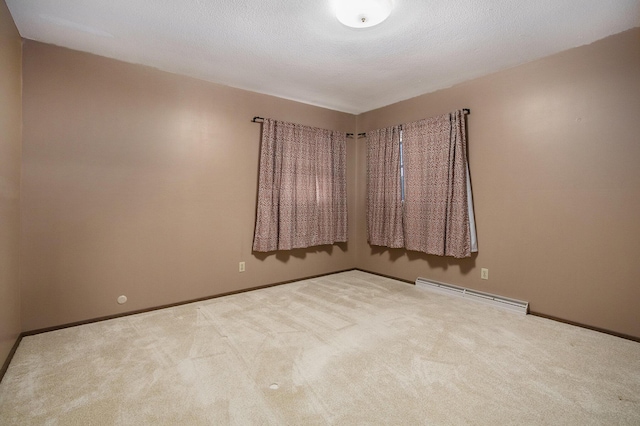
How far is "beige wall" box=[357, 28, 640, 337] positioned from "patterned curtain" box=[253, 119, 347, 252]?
5.25 ft

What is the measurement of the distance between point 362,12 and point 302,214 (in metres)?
2.48

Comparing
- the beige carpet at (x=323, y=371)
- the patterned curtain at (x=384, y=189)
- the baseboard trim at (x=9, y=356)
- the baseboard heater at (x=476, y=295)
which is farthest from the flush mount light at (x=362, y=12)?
the baseboard trim at (x=9, y=356)

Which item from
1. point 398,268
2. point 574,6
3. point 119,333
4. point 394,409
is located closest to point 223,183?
point 119,333

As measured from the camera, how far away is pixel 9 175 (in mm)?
2162

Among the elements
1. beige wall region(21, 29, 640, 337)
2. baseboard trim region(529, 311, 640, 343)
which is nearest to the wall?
beige wall region(21, 29, 640, 337)

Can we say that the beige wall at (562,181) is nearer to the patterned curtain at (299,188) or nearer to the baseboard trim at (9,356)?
the patterned curtain at (299,188)

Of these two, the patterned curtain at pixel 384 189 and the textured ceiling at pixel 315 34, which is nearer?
the textured ceiling at pixel 315 34

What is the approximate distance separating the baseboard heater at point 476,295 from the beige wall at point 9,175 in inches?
148

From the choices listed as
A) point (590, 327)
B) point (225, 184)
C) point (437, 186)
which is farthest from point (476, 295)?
point (225, 184)

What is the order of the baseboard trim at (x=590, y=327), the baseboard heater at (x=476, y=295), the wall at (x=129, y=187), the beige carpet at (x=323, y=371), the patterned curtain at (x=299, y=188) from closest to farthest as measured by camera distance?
the beige carpet at (x=323, y=371) < the baseboard trim at (x=590, y=327) < the wall at (x=129, y=187) < the baseboard heater at (x=476, y=295) < the patterned curtain at (x=299, y=188)

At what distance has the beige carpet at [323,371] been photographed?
157 centimetres

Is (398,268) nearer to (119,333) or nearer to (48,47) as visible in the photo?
(119,333)

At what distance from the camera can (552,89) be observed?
2.80 meters

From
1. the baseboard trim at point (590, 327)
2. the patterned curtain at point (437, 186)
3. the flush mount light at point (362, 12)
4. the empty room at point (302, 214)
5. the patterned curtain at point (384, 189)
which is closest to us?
the empty room at point (302, 214)
